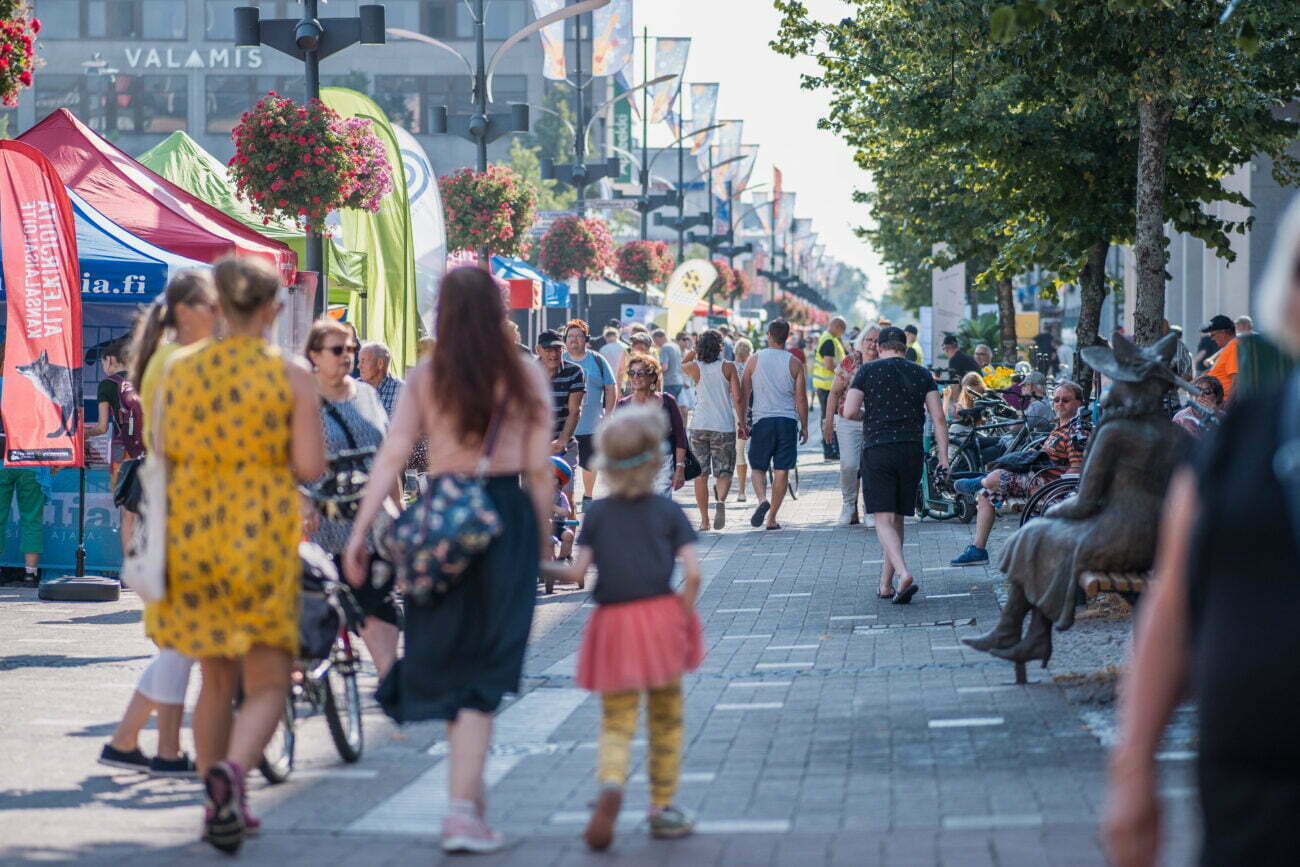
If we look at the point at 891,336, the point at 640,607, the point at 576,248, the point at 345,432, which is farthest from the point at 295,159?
the point at 576,248

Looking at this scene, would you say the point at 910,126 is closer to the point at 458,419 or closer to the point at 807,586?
the point at 807,586

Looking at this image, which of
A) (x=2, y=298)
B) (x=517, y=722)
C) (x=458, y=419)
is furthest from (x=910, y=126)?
(x=458, y=419)

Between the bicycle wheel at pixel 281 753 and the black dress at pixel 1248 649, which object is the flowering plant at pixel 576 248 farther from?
the black dress at pixel 1248 649

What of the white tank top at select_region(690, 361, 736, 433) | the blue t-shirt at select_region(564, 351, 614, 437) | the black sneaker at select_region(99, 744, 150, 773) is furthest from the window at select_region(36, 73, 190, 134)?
the black sneaker at select_region(99, 744, 150, 773)

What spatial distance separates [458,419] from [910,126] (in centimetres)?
1431

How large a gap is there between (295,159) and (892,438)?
645 cm

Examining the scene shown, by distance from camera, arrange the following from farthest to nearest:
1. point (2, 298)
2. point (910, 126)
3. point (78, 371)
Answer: point (910, 126) < point (2, 298) < point (78, 371)

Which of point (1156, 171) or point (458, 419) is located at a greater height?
point (1156, 171)

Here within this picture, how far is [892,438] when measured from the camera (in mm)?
12016

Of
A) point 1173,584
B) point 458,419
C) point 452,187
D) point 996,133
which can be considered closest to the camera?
point 1173,584

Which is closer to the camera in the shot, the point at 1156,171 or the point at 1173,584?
the point at 1173,584

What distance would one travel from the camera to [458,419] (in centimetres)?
560

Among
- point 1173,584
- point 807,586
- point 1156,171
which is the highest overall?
point 1156,171

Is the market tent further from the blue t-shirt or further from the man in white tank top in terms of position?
the man in white tank top
